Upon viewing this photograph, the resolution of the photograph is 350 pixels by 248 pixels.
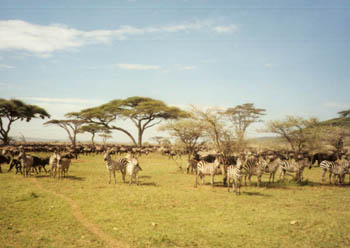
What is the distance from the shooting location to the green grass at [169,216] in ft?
23.7

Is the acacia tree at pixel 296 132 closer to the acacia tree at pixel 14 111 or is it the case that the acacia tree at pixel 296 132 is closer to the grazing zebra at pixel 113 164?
the grazing zebra at pixel 113 164

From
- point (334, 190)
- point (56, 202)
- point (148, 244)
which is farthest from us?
point (334, 190)

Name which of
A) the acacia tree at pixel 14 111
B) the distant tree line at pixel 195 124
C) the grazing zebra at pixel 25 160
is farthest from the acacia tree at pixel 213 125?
the acacia tree at pixel 14 111

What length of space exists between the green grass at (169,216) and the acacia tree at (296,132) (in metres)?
4.80

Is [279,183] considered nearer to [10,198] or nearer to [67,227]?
[67,227]

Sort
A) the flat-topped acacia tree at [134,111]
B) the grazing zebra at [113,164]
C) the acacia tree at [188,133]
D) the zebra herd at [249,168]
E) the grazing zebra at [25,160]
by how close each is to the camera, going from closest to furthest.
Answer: the zebra herd at [249,168]
the grazing zebra at [113,164]
the grazing zebra at [25,160]
the acacia tree at [188,133]
the flat-topped acacia tree at [134,111]

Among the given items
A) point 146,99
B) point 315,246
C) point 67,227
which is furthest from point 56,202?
point 146,99

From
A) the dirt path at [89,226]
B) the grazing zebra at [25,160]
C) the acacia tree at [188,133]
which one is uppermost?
the acacia tree at [188,133]

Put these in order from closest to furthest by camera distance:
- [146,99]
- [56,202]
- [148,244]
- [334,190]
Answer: [148,244] → [56,202] → [334,190] → [146,99]

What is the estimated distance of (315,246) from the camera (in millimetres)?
6949

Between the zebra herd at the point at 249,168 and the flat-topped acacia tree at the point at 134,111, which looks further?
the flat-topped acacia tree at the point at 134,111

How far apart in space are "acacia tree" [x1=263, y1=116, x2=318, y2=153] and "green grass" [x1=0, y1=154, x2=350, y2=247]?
480 cm

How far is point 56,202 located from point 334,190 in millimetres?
16451

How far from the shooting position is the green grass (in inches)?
284
